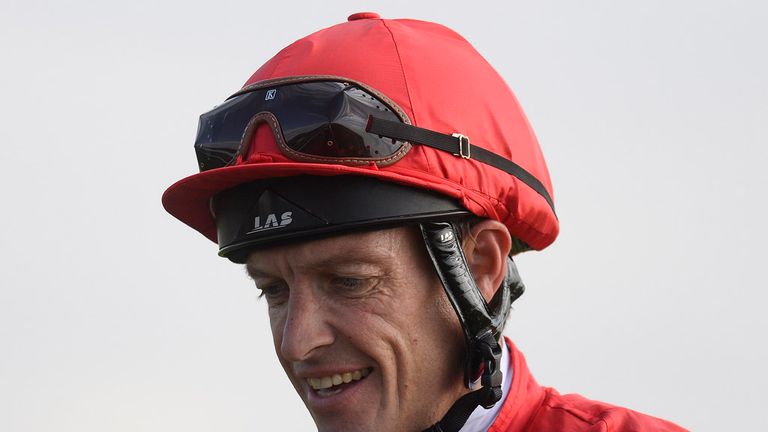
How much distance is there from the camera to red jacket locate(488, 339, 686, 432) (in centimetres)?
408

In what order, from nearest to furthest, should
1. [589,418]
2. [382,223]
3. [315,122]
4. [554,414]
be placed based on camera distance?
[382,223] < [315,122] < [589,418] < [554,414]

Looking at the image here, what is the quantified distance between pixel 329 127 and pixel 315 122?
0.17ft

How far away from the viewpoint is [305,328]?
381 centimetres

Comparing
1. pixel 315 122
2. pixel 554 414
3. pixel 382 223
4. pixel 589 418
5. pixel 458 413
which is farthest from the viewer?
pixel 554 414

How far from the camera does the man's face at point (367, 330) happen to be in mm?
3832

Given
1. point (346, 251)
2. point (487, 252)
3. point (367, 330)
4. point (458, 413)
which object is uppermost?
point (346, 251)

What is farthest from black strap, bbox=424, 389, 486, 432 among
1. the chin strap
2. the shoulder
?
the shoulder

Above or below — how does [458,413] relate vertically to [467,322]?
below

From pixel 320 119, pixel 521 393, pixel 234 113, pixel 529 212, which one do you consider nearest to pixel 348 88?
pixel 320 119

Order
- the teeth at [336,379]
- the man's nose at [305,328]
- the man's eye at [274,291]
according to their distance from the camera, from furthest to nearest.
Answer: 1. the man's eye at [274,291]
2. the teeth at [336,379]
3. the man's nose at [305,328]

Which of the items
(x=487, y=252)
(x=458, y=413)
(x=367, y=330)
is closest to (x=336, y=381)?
(x=367, y=330)

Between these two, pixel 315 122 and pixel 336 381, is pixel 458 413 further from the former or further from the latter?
pixel 315 122

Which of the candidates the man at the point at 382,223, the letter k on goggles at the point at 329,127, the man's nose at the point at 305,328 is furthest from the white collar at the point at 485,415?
the letter k on goggles at the point at 329,127

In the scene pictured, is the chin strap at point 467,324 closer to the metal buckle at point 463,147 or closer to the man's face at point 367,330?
the man's face at point 367,330
